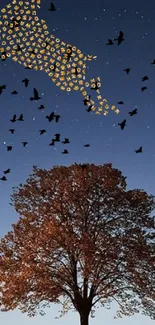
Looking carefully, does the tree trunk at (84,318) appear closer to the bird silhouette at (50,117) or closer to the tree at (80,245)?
the tree at (80,245)

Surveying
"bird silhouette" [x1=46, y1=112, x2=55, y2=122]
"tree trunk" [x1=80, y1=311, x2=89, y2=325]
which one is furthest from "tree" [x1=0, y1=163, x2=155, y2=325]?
"bird silhouette" [x1=46, y1=112, x2=55, y2=122]

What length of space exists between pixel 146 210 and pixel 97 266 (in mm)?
5615

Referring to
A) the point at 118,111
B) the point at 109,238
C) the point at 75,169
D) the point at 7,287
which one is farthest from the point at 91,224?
the point at 118,111

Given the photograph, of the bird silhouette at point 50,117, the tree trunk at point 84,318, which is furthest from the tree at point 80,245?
the bird silhouette at point 50,117

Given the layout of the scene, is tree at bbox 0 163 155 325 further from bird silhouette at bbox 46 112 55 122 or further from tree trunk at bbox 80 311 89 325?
bird silhouette at bbox 46 112 55 122

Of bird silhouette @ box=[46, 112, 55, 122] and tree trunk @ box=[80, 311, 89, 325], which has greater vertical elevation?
bird silhouette @ box=[46, 112, 55, 122]

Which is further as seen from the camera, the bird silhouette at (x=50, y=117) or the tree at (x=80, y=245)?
the tree at (x=80, y=245)

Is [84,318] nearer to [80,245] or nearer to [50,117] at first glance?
[80,245]

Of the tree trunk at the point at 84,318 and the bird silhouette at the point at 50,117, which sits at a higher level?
the bird silhouette at the point at 50,117

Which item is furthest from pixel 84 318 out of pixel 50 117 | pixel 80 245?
pixel 50 117

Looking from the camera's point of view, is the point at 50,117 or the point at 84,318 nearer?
the point at 50,117

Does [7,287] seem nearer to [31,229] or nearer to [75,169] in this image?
[31,229]

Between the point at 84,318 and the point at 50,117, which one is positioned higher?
the point at 50,117

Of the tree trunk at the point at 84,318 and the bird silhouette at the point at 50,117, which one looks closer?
the bird silhouette at the point at 50,117
